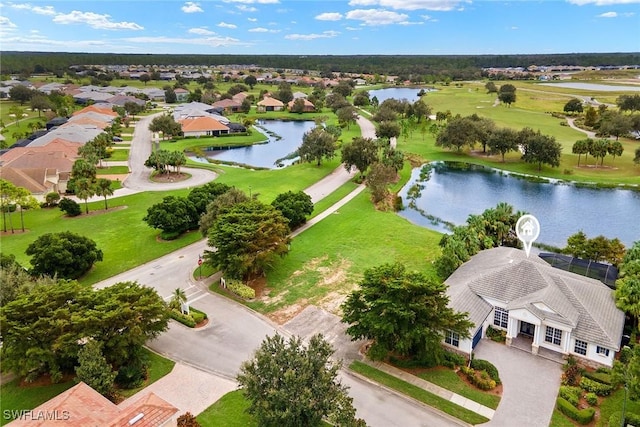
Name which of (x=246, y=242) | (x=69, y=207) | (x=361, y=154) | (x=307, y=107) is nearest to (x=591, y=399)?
(x=246, y=242)

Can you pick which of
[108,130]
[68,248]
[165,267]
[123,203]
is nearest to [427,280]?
[165,267]

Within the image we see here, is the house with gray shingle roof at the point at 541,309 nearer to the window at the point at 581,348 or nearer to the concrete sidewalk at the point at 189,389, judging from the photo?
the window at the point at 581,348

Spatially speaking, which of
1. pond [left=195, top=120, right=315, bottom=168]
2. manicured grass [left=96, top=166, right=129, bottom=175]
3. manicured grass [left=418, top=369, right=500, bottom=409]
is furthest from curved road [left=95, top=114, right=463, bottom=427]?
pond [left=195, top=120, right=315, bottom=168]

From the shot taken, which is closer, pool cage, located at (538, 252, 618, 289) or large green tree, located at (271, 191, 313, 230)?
pool cage, located at (538, 252, 618, 289)

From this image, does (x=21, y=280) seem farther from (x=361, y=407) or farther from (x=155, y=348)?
(x=361, y=407)

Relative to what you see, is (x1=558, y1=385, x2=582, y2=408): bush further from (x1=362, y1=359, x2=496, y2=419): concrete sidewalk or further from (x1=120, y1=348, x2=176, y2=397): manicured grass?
(x1=120, y1=348, x2=176, y2=397): manicured grass

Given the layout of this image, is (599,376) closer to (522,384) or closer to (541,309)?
(522,384)
